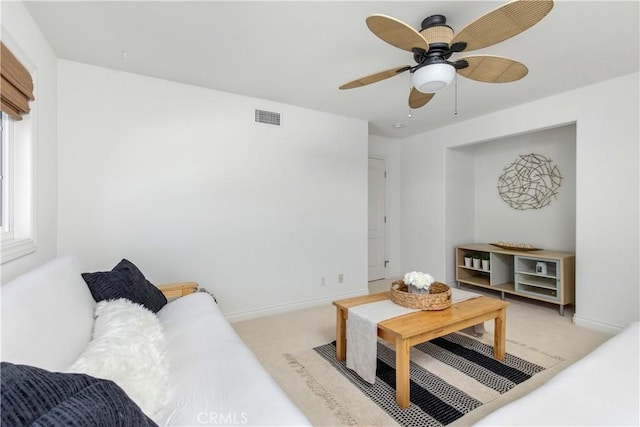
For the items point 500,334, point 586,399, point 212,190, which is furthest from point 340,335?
point 212,190

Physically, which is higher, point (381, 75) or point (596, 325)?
point (381, 75)

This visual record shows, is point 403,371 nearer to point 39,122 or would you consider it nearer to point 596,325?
point 596,325

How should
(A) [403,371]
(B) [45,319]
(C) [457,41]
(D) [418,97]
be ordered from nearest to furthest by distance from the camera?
1. (B) [45,319]
2. (C) [457,41]
3. (A) [403,371]
4. (D) [418,97]

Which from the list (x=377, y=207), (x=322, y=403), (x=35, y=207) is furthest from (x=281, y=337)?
(x=377, y=207)

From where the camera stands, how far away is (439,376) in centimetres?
206

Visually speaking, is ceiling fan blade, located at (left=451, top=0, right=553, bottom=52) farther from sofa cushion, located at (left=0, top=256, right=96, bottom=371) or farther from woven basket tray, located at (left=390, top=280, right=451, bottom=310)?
sofa cushion, located at (left=0, top=256, right=96, bottom=371)

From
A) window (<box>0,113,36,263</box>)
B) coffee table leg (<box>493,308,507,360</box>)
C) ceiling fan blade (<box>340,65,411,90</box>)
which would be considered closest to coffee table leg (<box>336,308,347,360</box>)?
coffee table leg (<box>493,308,507,360</box>)

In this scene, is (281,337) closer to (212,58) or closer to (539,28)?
(212,58)

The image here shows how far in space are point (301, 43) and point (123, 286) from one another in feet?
6.56

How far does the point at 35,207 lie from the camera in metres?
1.95

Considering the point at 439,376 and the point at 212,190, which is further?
the point at 212,190

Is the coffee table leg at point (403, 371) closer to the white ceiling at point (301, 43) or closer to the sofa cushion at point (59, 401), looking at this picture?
the sofa cushion at point (59, 401)

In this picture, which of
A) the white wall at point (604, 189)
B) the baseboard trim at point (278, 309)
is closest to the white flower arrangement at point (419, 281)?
the baseboard trim at point (278, 309)

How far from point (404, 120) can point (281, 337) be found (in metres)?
3.11
